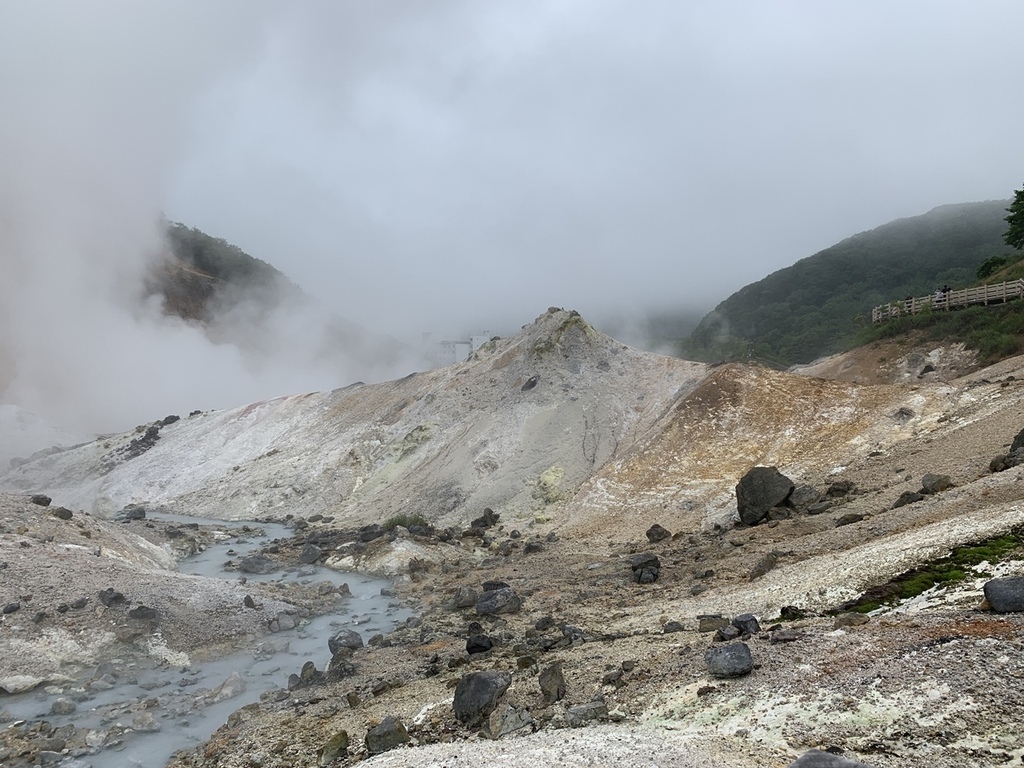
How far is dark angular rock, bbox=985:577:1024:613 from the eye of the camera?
8.43m

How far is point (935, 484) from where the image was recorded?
1800cm

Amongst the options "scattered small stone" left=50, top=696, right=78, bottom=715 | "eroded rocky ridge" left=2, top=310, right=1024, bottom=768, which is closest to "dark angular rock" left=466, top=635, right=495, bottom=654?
"eroded rocky ridge" left=2, top=310, right=1024, bottom=768

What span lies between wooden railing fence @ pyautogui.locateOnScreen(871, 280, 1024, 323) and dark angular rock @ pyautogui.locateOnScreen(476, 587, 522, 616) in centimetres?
3507

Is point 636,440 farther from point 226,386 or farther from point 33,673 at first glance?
point 226,386

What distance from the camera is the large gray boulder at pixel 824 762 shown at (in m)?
5.17

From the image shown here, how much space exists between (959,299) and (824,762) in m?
42.9

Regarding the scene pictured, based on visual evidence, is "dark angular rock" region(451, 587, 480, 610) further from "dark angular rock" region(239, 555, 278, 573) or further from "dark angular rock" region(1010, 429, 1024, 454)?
"dark angular rock" region(1010, 429, 1024, 454)

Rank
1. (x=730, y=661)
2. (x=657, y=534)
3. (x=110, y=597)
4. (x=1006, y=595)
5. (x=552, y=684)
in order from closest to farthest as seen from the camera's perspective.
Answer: (x=1006, y=595) < (x=730, y=661) < (x=552, y=684) < (x=110, y=597) < (x=657, y=534)

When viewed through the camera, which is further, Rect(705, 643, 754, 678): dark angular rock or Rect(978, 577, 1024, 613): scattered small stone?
Rect(705, 643, 754, 678): dark angular rock

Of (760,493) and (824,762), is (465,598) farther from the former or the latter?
(824,762)

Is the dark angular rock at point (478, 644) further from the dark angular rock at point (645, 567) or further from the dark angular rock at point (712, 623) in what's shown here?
the dark angular rock at point (645, 567)

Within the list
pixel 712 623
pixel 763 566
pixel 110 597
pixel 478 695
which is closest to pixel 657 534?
pixel 763 566

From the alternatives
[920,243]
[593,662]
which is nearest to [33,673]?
[593,662]

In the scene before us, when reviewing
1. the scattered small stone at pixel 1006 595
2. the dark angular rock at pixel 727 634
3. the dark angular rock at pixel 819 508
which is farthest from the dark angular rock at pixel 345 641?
the dark angular rock at pixel 819 508
